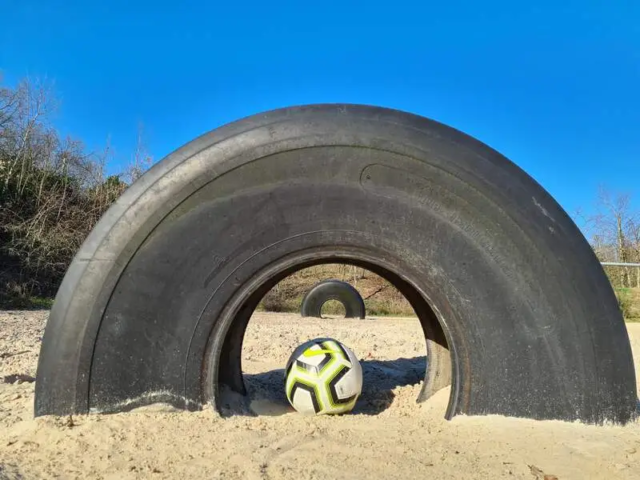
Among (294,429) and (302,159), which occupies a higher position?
(302,159)

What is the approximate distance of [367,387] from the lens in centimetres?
435

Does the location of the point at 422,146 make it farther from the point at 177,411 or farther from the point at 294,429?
the point at 177,411

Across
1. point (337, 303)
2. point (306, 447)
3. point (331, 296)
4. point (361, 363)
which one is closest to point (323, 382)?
point (306, 447)

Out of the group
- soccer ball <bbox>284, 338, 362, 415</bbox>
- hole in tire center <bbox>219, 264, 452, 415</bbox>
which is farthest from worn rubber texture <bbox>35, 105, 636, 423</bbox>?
hole in tire center <bbox>219, 264, 452, 415</bbox>

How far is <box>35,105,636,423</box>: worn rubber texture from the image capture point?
9.30ft

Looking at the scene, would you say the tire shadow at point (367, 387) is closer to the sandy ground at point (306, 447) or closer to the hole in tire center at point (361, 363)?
the hole in tire center at point (361, 363)

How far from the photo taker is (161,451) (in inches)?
95.7

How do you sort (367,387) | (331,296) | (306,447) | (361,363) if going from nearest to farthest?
1. (306,447)
2. (367,387)
3. (361,363)
4. (331,296)

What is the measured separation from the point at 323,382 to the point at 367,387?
1210 millimetres

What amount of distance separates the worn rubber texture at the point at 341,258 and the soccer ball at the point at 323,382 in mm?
595

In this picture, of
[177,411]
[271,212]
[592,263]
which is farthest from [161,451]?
[592,263]

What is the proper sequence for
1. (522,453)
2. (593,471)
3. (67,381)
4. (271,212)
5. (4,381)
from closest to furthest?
(593,471) → (522,453) → (67,381) → (271,212) → (4,381)

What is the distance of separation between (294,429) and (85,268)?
1452mm

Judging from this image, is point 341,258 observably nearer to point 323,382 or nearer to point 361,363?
point 323,382
